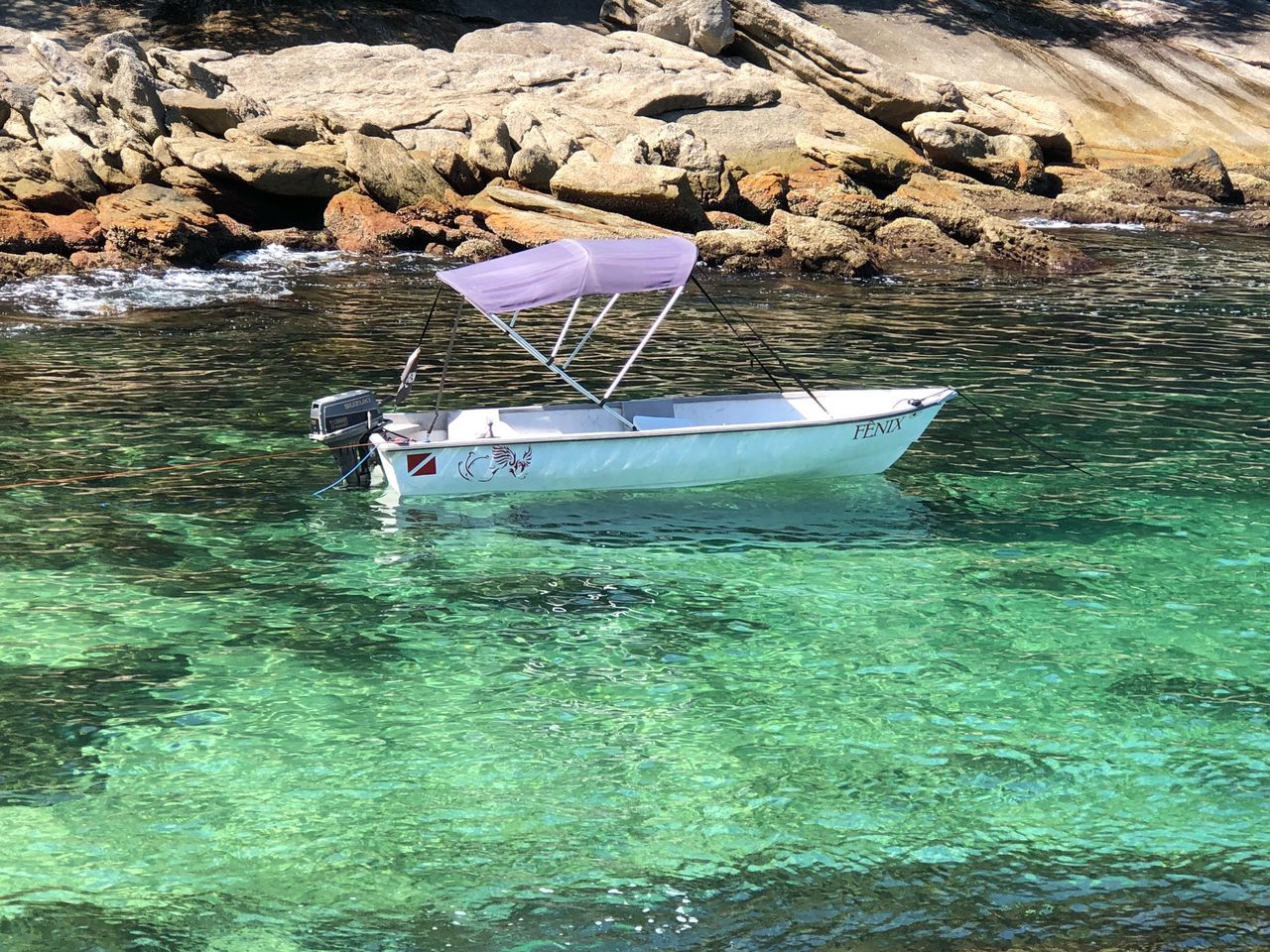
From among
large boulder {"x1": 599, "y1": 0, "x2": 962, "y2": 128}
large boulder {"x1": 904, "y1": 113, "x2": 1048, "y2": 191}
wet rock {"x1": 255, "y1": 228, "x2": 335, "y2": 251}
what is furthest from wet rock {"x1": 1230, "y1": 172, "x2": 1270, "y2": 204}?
wet rock {"x1": 255, "y1": 228, "x2": 335, "y2": 251}

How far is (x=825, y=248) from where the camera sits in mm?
31156

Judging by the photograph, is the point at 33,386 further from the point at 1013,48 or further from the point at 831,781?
the point at 1013,48

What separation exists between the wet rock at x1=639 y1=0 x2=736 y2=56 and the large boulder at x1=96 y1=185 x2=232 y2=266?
20390 mm

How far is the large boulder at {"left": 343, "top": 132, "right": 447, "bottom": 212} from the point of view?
33.1 m

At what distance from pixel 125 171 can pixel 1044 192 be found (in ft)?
86.9

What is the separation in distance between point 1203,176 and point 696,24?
676 inches

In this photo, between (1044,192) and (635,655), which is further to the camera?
(1044,192)

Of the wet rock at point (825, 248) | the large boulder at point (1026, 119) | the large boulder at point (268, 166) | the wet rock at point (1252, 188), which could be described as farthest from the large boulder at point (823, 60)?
the large boulder at point (268, 166)

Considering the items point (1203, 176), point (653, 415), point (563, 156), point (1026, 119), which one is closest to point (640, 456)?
point (653, 415)

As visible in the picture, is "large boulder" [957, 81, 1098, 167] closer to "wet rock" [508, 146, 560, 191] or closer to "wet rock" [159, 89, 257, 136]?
"wet rock" [508, 146, 560, 191]

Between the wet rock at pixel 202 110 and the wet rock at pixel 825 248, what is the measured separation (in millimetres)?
14166

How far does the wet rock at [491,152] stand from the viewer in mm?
35250

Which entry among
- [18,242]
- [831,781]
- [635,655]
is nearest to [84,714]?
[635,655]

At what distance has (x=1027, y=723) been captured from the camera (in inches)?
384
